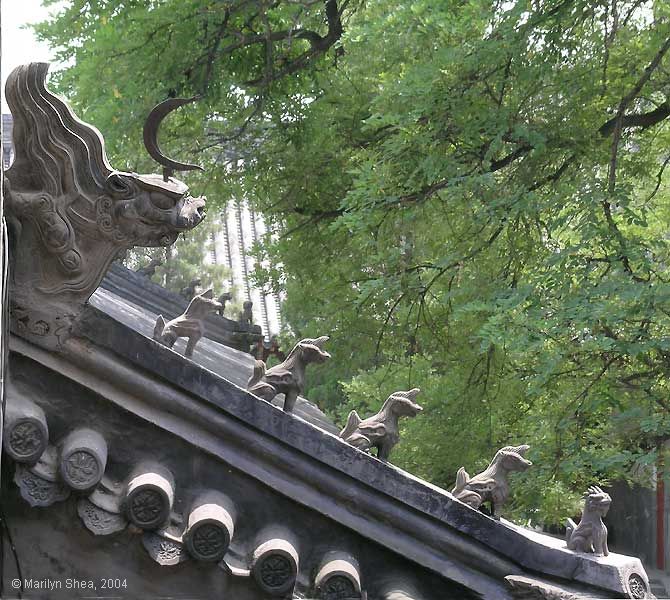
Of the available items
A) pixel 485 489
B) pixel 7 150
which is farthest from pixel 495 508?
pixel 7 150

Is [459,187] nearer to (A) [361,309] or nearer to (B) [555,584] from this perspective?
(A) [361,309]

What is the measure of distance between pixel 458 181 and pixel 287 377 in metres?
7.31

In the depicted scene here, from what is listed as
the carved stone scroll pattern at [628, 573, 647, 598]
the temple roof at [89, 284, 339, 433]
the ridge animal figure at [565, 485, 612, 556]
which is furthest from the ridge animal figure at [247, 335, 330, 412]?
the carved stone scroll pattern at [628, 573, 647, 598]

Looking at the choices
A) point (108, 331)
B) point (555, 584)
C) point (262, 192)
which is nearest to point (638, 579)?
point (555, 584)

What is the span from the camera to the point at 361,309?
57.4 ft

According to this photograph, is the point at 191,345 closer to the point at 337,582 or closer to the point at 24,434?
the point at 24,434

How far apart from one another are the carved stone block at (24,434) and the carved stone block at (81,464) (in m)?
0.10

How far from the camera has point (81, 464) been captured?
16.1 feet

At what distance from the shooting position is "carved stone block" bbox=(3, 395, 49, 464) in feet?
15.8

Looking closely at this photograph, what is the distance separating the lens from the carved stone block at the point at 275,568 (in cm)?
502

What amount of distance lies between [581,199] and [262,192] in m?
8.01

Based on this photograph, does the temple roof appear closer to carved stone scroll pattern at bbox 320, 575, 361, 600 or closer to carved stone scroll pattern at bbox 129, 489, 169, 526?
carved stone scroll pattern at bbox 129, 489, 169, 526

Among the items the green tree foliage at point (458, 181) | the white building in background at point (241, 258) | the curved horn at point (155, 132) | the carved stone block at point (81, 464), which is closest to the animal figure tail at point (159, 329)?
the curved horn at point (155, 132)

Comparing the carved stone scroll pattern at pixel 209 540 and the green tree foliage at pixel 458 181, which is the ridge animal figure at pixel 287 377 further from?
the green tree foliage at pixel 458 181
